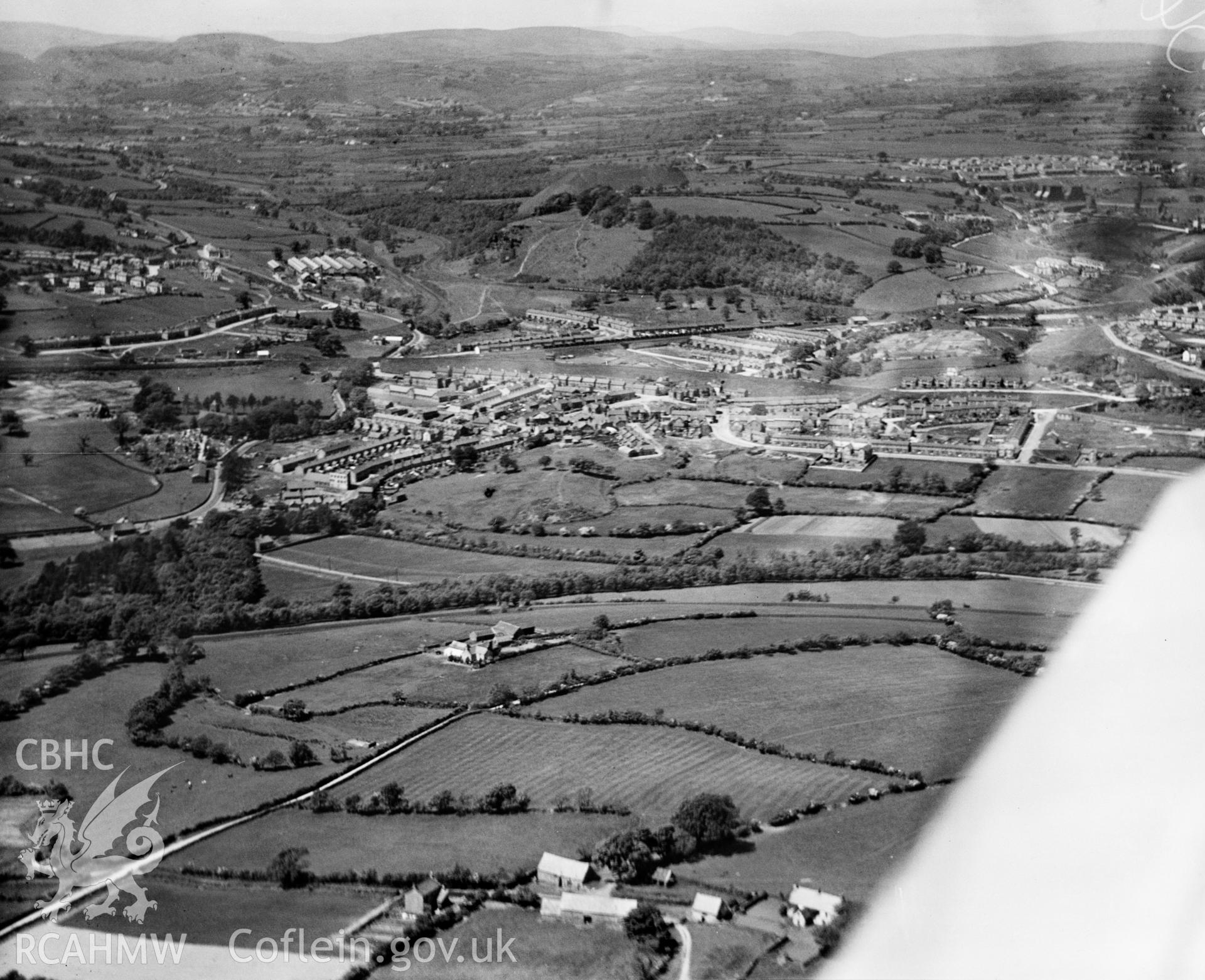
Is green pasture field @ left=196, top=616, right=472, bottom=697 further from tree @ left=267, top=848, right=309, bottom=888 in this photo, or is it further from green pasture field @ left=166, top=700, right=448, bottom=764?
tree @ left=267, top=848, right=309, bottom=888

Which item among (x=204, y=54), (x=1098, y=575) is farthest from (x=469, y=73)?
(x=1098, y=575)

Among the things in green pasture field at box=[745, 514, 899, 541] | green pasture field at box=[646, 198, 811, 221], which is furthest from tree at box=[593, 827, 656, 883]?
green pasture field at box=[646, 198, 811, 221]

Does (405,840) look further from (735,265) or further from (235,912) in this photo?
(735,265)

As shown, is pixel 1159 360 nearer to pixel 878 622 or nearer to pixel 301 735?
pixel 878 622

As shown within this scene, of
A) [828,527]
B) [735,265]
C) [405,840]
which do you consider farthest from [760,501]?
[405,840]

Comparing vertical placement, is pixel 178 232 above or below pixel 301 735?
above

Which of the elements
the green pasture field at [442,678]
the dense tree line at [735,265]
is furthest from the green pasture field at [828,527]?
the dense tree line at [735,265]
